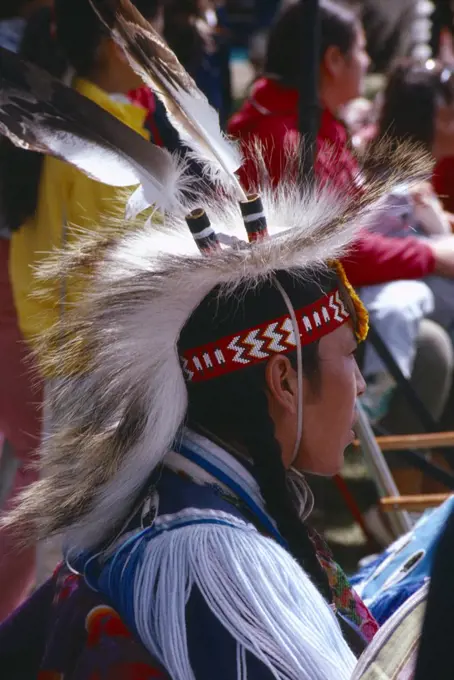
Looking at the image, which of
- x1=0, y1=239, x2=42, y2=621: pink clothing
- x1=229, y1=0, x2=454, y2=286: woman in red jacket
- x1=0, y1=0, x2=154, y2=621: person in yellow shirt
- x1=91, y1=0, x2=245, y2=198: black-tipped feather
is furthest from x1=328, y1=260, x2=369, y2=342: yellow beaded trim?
x1=0, y1=239, x2=42, y2=621: pink clothing

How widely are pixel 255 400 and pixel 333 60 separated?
2072mm

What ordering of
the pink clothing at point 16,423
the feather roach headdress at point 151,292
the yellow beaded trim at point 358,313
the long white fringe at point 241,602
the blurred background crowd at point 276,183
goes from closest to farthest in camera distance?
1. the long white fringe at point 241,602
2. the feather roach headdress at point 151,292
3. the yellow beaded trim at point 358,313
4. the blurred background crowd at point 276,183
5. the pink clothing at point 16,423

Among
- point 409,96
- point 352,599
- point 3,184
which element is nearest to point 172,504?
point 352,599

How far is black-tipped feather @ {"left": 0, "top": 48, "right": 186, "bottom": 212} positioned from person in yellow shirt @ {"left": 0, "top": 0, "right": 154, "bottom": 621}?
2.47ft

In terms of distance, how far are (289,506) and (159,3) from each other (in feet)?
6.42

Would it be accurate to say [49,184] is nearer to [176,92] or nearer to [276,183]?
[276,183]

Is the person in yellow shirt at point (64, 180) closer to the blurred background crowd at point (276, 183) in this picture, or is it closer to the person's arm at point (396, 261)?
the blurred background crowd at point (276, 183)

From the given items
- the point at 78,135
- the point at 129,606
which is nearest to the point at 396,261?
the point at 78,135

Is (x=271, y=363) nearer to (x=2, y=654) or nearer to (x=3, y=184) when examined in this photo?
(x=2, y=654)

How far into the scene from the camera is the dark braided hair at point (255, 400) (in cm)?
143

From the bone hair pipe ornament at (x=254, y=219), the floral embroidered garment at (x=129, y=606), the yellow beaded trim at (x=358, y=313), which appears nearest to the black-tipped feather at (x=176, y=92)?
the bone hair pipe ornament at (x=254, y=219)

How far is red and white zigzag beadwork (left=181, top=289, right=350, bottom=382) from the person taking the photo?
1431 mm

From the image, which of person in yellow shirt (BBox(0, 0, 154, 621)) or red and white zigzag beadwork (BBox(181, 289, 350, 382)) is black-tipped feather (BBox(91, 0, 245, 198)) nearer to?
red and white zigzag beadwork (BBox(181, 289, 350, 382))

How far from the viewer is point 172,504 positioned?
1.39m
